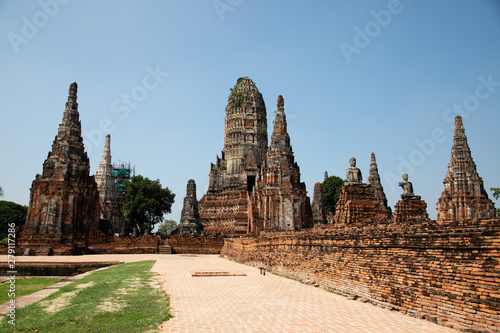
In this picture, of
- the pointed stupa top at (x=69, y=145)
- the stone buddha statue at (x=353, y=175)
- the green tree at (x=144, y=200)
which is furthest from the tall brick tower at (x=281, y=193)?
the green tree at (x=144, y=200)

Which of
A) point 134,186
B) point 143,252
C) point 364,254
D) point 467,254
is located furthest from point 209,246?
point 467,254

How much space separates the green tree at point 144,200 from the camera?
173ft

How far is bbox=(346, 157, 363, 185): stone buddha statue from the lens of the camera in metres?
21.0

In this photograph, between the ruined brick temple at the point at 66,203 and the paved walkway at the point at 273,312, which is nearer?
the paved walkway at the point at 273,312

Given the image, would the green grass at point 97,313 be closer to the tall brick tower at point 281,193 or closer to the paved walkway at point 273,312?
the paved walkway at point 273,312

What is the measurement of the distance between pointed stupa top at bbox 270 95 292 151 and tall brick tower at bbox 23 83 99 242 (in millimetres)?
16908

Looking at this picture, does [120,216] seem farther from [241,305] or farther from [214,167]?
[241,305]

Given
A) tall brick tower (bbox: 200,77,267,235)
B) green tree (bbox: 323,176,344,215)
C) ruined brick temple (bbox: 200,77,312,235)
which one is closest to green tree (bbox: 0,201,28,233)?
tall brick tower (bbox: 200,77,267,235)

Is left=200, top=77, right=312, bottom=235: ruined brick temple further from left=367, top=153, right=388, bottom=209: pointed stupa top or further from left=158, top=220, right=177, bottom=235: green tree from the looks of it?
left=158, top=220, right=177, bottom=235: green tree

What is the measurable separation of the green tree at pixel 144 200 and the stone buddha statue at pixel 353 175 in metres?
35.7

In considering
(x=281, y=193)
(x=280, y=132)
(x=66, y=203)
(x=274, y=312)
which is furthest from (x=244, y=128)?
(x=274, y=312)

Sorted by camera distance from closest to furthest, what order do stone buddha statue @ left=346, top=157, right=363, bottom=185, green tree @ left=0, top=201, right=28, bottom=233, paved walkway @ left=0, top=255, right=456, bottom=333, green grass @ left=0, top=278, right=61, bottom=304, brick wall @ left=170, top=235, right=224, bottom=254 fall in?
paved walkway @ left=0, top=255, right=456, bottom=333, green grass @ left=0, top=278, right=61, bottom=304, stone buddha statue @ left=346, top=157, right=363, bottom=185, brick wall @ left=170, top=235, right=224, bottom=254, green tree @ left=0, top=201, right=28, bottom=233

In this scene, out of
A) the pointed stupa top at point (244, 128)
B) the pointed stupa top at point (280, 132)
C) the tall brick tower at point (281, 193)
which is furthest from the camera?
the pointed stupa top at point (244, 128)

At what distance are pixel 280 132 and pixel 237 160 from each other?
2280 cm
